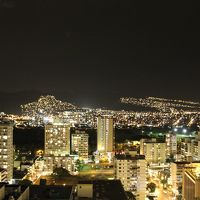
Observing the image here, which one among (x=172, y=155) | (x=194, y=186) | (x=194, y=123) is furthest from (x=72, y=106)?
(x=194, y=186)

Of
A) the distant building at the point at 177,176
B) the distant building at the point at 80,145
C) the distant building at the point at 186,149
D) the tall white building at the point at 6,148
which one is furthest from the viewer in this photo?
the distant building at the point at 80,145

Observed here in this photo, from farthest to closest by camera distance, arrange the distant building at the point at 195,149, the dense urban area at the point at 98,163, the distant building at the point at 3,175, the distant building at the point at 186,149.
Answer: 1. the distant building at the point at 186,149
2. the distant building at the point at 195,149
3. the distant building at the point at 3,175
4. the dense urban area at the point at 98,163

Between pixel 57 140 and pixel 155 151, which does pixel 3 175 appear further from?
pixel 155 151

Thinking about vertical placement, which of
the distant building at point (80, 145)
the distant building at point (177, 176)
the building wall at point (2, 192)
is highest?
the distant building at point (80, 145)

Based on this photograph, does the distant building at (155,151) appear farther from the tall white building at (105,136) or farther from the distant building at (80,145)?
the distant building at (80,145)

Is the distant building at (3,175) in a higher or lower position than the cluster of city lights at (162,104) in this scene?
lower

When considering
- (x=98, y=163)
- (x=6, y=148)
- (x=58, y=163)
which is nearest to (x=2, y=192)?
(x=6, y=148)

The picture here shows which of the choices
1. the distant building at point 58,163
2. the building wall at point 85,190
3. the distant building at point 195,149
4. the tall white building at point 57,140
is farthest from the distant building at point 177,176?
the building wall at point 85,190
